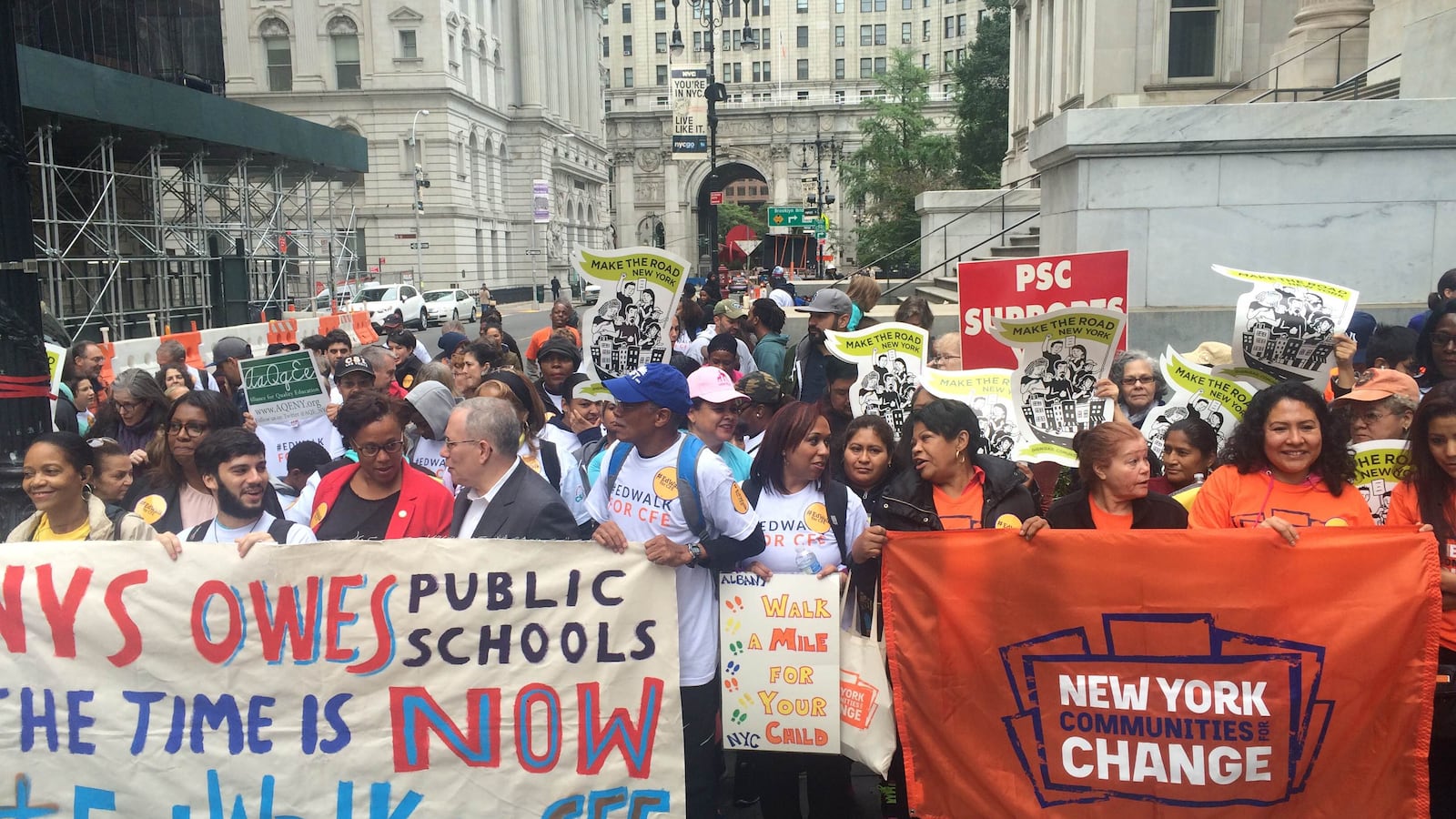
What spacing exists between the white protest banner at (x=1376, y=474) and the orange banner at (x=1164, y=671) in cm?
108

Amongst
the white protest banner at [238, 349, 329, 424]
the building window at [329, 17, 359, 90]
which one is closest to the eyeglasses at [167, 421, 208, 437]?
the white protest banner at [238, 349, 329, 424]

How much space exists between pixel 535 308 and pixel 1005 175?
38414mm

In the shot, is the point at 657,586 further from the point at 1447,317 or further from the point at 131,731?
the point at 1447,317

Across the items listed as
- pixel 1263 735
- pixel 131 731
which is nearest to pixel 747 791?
pixel 1263 735

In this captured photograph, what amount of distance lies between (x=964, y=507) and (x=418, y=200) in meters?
57.4

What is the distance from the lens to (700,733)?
172 inches

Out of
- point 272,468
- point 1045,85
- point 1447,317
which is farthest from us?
point 1045,85

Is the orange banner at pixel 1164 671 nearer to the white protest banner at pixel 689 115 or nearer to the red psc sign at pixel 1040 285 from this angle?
the red psc sign at pixel 1040 285

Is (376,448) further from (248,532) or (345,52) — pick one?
(345,52)

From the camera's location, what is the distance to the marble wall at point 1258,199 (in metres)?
10.5

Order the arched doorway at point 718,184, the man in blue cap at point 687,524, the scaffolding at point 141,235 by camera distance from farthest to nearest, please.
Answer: the arched doorway at point 718,184 → the scaffolding at point 141,235 → the man in blue cap at point 687,524

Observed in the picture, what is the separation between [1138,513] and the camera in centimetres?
448

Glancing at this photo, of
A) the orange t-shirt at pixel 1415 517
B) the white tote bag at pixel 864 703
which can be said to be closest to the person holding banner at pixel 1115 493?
the orange t-shirt at pixel 1415 517

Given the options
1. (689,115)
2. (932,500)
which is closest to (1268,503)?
(932,500)
